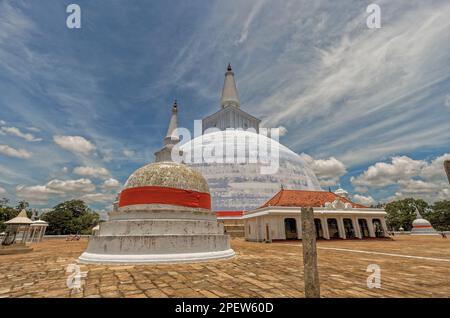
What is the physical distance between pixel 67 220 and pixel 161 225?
45.5 m

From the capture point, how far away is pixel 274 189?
3180cm

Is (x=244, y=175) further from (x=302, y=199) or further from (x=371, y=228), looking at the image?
(x=371, y=228)

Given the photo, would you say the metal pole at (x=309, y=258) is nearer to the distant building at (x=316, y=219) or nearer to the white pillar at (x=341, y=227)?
the distant building at (x=316, y=219)

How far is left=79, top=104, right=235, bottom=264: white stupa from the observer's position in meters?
9.04

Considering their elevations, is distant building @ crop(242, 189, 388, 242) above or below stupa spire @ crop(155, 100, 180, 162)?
below

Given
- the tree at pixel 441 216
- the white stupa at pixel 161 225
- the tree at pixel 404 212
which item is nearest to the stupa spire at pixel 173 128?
the white stupa at pixel 161 225

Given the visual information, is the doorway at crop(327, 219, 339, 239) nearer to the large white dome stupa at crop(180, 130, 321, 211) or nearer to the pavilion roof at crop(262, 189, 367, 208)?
the pavilion roof at crop(262, 189, 367, 208)

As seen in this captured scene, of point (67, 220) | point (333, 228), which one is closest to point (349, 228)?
point (333, 228)

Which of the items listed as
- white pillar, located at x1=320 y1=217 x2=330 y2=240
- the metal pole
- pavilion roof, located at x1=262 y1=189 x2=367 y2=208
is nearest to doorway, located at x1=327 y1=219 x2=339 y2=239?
white pillar, located at x1=320 y1=217 x2=330 y2=240

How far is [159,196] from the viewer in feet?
36.0

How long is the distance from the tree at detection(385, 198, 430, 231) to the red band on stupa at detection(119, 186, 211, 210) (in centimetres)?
5005

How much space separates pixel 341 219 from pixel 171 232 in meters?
18.7

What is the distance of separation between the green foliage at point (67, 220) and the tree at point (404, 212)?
195 ft
